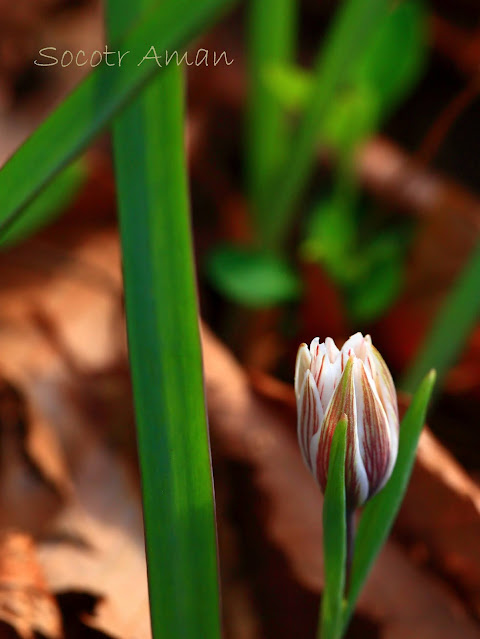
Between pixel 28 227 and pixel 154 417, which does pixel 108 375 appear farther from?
pixel 154 417

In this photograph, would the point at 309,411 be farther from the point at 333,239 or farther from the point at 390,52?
the point at 390,52

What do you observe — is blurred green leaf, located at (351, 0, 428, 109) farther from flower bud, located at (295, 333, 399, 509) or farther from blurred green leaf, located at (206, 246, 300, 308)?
flower bud, located at (295, 333, 399, 509)

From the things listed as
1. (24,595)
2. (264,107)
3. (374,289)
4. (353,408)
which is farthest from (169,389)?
(264,107)

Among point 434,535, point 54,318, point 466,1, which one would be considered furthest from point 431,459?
point 466,1

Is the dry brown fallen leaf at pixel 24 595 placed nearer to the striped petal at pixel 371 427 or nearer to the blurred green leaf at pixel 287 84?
the striped petal at pixel 371 427

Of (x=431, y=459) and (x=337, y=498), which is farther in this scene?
(x=431, y=459)
